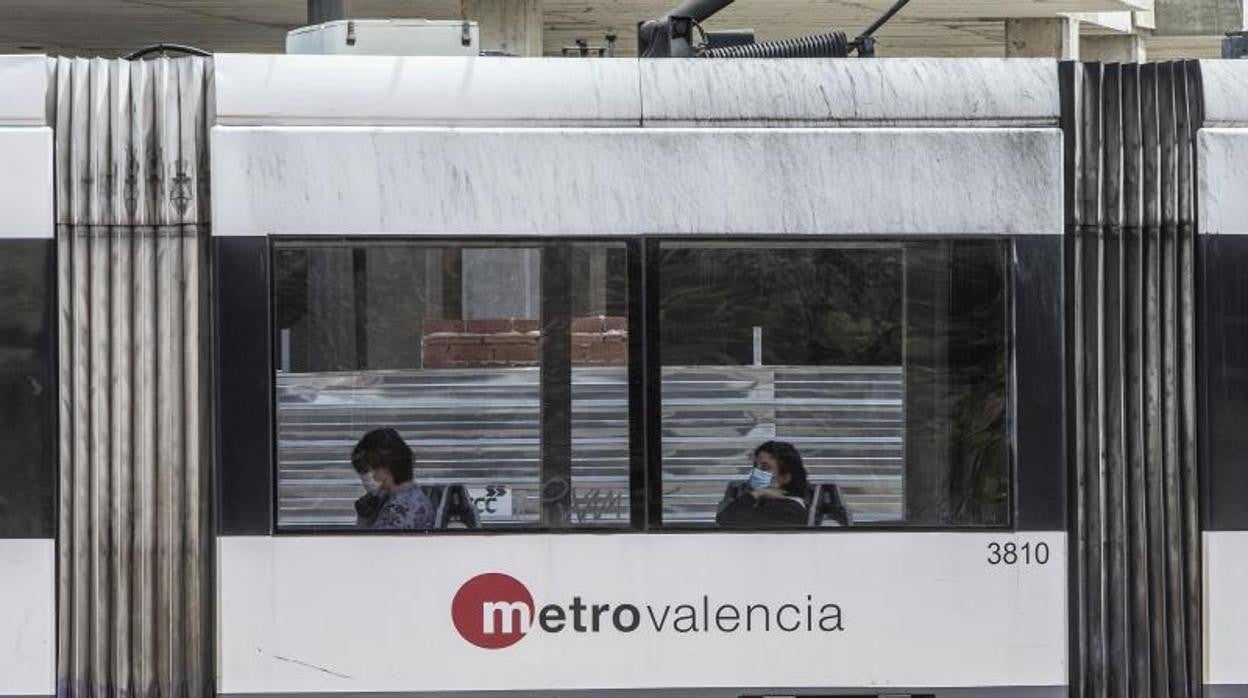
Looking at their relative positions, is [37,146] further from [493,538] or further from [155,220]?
[493,538]

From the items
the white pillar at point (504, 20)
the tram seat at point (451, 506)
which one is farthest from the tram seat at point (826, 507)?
the white pillar at point (504, 20)

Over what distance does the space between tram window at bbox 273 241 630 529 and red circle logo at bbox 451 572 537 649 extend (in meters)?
0.20

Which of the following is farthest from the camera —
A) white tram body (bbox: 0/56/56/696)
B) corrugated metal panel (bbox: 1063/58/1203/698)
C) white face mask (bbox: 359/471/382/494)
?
corrugated metal panel (bbox: 1063/58/1203/698)

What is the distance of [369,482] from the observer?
6.78 metres

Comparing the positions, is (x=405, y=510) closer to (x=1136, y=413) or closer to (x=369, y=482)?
(x=369, y=482)

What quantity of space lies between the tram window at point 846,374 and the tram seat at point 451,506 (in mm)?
661

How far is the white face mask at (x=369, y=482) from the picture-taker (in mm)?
6770

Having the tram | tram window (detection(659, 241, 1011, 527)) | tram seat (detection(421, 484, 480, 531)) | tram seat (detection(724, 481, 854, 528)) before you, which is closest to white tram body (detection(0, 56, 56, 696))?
the tram

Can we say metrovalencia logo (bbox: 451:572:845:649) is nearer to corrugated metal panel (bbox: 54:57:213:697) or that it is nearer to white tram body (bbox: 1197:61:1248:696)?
corrugated metal panel (bbox: 54:57:213:697)

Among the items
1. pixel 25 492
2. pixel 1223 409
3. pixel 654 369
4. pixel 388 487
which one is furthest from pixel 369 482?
pixel 1223 409

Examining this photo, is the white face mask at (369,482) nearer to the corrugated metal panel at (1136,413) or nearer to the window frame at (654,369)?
the window frame at (654,369)

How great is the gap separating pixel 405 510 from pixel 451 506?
0.51 feet

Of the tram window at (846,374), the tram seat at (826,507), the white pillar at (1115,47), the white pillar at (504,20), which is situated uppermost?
the white pillar at (1115,47)

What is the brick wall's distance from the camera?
6727 millimetres
